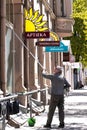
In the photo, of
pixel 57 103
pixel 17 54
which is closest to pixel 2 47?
pixel 57 103

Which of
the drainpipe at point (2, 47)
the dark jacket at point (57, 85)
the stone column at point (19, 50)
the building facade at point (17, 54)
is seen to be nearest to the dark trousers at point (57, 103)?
the dark jacket at point (57, 85)

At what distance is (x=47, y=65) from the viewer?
30.3m

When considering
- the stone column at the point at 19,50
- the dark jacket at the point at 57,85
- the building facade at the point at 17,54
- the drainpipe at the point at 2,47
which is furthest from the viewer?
the stone column at the point at 19,50

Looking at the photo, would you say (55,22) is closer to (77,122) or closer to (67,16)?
(67,16)

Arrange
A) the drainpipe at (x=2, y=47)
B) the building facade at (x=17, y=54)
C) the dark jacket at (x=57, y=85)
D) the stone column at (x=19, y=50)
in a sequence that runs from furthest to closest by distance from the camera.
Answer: the stone column at (x=19, y=50) → the building facade at (x=17, y=54) → the drainpipe at (x=2, y=47) → the dark jacket at (x=57, y=85)

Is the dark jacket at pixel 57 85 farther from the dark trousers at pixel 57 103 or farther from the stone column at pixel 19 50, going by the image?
the stone column at pixel 19 50

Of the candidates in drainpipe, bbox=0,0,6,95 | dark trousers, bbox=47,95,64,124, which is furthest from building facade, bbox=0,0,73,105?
dark trousers, bbox=47,95,64,124

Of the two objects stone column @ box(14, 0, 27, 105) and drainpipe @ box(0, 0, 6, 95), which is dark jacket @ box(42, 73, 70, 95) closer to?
drainpipe @ box(0, 0, 6, 95)

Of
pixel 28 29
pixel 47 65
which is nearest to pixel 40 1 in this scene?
pixel 47 65

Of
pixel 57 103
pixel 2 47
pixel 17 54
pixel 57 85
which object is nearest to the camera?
pixel 57 85

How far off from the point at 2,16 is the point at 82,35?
48513mm

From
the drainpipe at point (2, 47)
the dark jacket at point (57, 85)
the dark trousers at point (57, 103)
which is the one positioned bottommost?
the dark trousers at point (57, 103)

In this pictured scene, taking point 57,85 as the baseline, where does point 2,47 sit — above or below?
above

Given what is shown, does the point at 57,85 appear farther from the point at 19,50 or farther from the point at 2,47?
the point at 19,50
